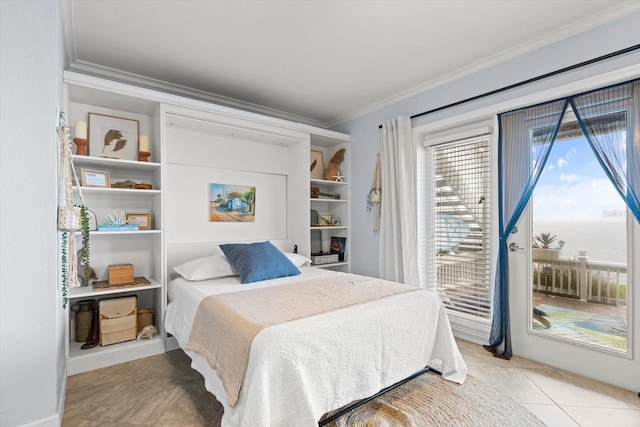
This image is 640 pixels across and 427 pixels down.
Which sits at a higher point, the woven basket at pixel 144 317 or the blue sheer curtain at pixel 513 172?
the blue sheer curtain at pixel 513 172

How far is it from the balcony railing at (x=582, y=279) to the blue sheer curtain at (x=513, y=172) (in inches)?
10.7

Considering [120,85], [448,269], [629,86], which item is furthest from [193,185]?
[629,86]

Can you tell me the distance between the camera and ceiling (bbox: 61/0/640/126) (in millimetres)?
2041

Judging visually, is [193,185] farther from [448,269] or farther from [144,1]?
[448,269]

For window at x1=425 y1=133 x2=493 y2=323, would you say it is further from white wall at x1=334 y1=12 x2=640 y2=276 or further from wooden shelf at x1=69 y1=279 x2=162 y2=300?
wooden shelf at x1=69 y1=279 x2=162 y2=300

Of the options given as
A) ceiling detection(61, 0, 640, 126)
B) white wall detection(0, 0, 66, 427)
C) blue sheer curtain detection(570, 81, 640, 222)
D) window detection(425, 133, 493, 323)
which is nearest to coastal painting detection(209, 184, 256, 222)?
ceiling detection(61, 0, 640, 126)

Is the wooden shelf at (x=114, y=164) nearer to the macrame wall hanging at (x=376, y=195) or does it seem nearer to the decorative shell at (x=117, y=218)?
the decorative shell at (x=117, y=218)

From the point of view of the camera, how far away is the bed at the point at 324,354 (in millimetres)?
1427

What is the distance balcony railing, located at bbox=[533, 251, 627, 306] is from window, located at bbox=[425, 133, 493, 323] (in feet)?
1.40

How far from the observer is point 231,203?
3504 millimetres

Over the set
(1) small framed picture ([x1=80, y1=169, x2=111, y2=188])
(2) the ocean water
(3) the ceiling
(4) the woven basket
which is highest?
(3) the ceiling

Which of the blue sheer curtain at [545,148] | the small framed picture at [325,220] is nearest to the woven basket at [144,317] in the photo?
the small framed picture at [325,220]

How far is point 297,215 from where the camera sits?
3.81 meters

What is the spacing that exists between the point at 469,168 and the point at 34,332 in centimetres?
347
